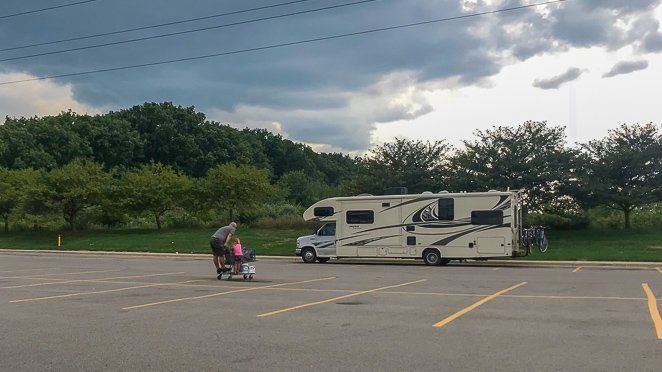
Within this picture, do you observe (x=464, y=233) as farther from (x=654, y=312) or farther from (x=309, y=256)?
(x=654, y=312)

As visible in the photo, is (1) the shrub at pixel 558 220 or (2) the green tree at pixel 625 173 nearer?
(2) the green tree at pixel 625 173

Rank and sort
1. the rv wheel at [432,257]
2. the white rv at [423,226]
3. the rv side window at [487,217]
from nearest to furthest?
the rv side window at [487,217] → the white rv at [423,226] → the rv wheel at [432,257]

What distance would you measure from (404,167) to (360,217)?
42.7 feet

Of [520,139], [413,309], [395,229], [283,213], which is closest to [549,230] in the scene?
[520,139]

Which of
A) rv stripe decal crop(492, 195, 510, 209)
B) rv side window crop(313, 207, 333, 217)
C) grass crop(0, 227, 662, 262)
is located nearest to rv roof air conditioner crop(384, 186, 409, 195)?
rv side window crop(313, 207, 333, 217)

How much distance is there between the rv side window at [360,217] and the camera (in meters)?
25.5

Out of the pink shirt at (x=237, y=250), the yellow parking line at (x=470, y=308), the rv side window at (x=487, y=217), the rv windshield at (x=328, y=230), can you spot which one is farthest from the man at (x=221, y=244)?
the rv side window at (x=487, y=217)

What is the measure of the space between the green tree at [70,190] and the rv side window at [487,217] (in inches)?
1211

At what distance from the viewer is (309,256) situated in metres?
27.0

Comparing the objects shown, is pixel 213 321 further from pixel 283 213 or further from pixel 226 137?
pixel 226 137

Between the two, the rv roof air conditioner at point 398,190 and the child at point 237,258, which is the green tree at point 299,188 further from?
the child at point 237,258

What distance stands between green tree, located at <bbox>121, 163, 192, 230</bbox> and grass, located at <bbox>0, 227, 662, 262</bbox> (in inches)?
75.4

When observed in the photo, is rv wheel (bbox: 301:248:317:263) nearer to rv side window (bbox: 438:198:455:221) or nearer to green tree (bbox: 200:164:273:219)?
rv side window (bbox: 438:198:455:221)

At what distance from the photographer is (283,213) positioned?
52281mm
